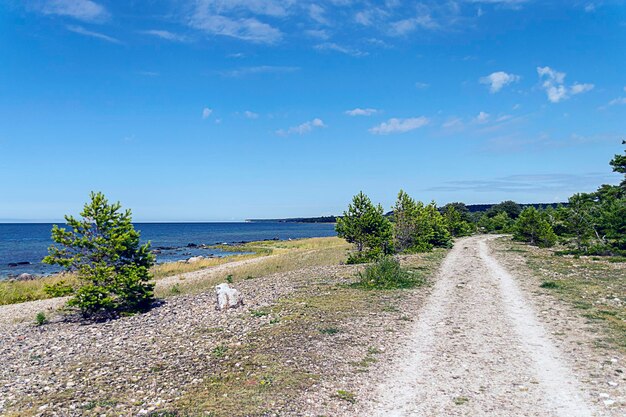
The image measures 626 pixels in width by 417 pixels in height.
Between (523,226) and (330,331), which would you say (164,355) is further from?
(523,226)

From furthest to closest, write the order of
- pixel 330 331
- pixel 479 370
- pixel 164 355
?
pixel 330 331 < pixel 164 355 < pixel 479 370

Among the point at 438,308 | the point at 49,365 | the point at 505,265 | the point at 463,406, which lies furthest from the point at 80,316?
the point at 505,265

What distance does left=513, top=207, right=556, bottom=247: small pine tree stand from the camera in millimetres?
52750

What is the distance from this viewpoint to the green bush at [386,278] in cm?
2262

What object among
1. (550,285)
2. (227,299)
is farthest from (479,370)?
(550,285)

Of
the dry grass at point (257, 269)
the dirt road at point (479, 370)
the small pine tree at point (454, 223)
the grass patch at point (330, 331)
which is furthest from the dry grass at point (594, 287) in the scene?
the small pine tree at point (454, 223)

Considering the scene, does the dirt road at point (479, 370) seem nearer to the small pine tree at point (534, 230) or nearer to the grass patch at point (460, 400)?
the grass patch at point (460, 400)

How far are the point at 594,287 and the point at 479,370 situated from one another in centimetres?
1540

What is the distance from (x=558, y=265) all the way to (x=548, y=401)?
27505 mm

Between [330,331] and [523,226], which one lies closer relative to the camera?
[330,331]

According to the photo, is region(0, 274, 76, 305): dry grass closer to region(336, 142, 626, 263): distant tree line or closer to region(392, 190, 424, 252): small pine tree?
region(336, 142, 626, 263): distant tree line

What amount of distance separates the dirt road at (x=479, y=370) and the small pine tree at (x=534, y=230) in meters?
40.2

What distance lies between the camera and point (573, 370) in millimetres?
10320

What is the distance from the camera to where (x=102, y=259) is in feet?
67.4
